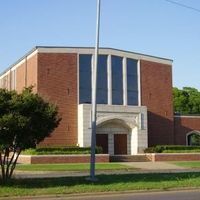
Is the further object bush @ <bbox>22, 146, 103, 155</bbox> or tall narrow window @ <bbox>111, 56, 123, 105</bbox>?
tall narrow window @ <bbox>111, 56, 123, 105</bbox>

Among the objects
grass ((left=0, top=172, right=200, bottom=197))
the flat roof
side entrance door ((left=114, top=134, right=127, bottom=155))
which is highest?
the flat roof

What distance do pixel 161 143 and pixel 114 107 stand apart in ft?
26.4

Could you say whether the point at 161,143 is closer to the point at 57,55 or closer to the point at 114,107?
the point at 114,107

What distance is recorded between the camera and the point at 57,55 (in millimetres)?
46938

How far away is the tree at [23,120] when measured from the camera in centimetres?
1933

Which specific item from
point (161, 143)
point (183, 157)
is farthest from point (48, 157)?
point (161, 143)

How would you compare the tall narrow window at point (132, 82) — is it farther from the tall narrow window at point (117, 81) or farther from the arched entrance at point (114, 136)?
the arched entrance at point (114, 136)

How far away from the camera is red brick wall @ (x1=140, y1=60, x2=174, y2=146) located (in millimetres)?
51531

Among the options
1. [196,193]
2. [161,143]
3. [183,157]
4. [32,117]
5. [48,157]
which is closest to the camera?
[196,193]

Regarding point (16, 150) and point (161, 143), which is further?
point (161, 143)

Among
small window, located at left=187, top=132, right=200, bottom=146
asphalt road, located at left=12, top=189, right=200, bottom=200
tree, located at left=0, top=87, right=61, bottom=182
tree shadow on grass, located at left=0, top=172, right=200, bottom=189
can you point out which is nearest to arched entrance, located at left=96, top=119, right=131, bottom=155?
small window, located at left=187, top=132, right=200, bottom=146

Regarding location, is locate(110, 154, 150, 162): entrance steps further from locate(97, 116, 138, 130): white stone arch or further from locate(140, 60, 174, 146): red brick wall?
locate(140, 60, 174, 146): red brick wall

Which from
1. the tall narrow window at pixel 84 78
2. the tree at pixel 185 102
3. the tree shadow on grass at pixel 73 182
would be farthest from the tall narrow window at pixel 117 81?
the tree at pixel 185 102

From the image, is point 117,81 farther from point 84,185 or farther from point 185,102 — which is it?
point 185,102
